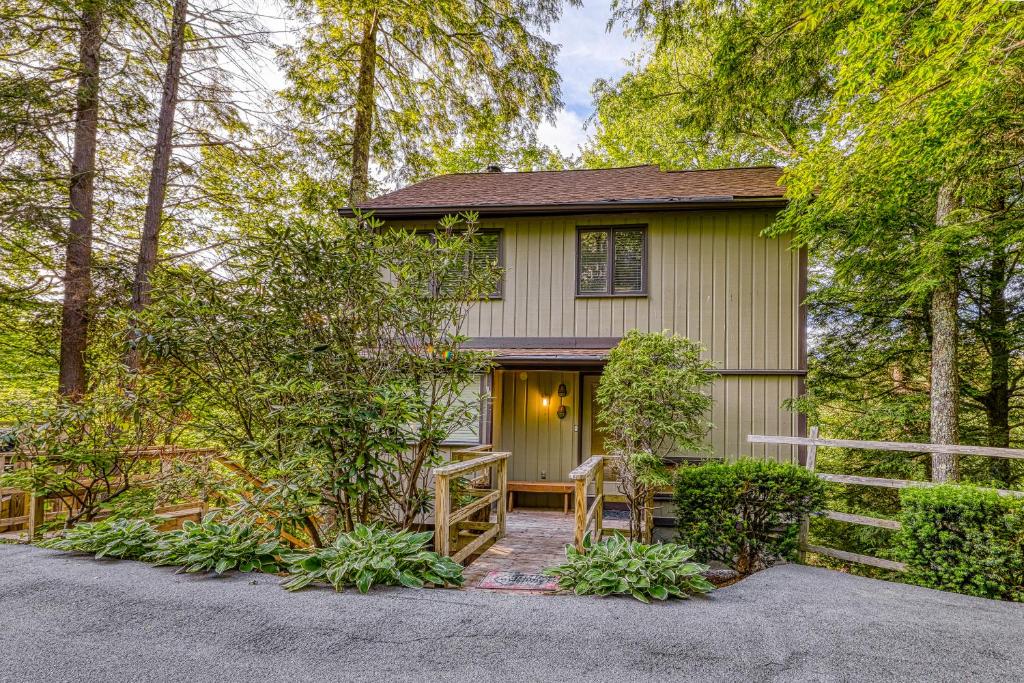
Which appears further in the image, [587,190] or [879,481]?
[587,190]

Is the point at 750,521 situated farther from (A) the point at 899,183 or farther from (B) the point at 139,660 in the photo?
(B) the point at 139,660

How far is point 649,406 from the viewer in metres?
5.80

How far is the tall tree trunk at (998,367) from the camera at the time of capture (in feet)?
24.0

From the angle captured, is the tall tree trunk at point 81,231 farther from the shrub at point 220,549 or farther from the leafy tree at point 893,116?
the leafy tree at point 893,116

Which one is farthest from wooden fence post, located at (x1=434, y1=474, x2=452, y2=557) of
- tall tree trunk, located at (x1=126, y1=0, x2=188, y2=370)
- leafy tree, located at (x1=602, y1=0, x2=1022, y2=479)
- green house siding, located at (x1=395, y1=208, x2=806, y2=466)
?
tall tree trunk, located at (x1=126, y1=0, x2=188, y2=370)

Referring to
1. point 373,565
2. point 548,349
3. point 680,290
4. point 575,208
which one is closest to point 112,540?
point 373,565

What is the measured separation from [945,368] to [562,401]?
509 cm

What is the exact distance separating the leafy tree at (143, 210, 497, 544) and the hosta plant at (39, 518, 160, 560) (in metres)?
0.93

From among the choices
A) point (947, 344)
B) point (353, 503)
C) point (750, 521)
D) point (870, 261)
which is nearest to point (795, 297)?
point (870, 261)

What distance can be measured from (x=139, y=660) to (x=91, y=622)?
0.67 m

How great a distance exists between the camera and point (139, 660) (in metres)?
2.56

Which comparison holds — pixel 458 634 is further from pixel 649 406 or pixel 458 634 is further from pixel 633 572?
pixel 649 406

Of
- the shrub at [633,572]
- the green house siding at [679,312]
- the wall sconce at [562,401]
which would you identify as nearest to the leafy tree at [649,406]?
the green house siding at [679,312]

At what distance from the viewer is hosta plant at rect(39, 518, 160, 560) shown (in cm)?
410
